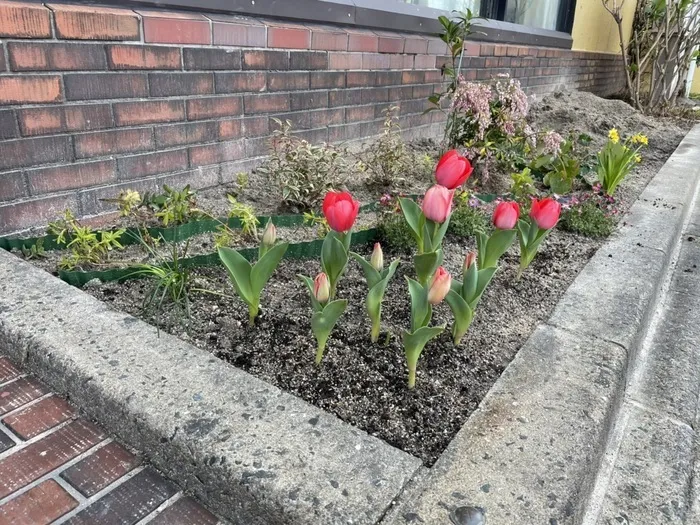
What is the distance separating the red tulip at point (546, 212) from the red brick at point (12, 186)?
82.8 inches

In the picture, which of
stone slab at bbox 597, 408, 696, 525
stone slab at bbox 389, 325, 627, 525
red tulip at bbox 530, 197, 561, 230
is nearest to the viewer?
stone slab at bbox 389, 325, 627, 525

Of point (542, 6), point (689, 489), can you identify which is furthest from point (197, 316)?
point (542, 6)

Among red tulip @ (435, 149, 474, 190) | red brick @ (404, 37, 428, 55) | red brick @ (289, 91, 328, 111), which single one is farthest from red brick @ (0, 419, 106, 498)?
red brick @ (404, 37, 428, 55)

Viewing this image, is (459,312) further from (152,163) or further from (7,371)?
(152,163)

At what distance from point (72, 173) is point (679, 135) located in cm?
691

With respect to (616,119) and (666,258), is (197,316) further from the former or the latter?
(616,119)

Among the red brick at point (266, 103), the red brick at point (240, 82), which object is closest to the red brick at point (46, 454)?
the red brick at point (240, 82)

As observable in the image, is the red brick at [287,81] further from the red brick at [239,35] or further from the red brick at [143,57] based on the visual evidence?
the red brick at [143,57]

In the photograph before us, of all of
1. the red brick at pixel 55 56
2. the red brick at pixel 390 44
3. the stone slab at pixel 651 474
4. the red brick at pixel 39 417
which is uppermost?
the red brick at pixel 390 44

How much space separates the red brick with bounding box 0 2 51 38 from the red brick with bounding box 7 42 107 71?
0.13ft

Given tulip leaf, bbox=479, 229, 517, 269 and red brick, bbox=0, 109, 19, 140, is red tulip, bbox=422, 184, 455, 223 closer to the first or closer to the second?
tulip leaf, bbox=479, 229, 517, 269

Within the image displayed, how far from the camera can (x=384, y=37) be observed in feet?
14.0

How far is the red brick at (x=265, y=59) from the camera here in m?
3.19

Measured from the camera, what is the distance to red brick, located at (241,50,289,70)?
10.5 ft
